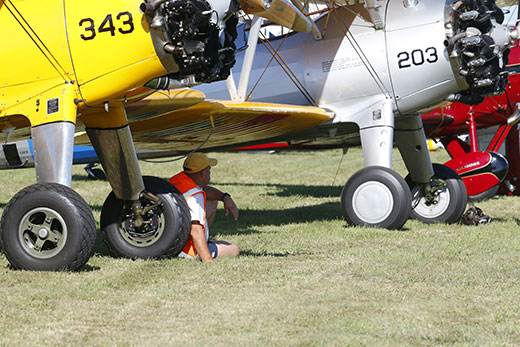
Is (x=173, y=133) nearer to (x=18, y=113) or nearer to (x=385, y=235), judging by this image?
(x=385, y=235)

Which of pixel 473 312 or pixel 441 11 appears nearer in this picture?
pixel 473 312

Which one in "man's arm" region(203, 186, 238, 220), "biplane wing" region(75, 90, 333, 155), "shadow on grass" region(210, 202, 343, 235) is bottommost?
"shadow on grass" region(210, 202, 343, 235)

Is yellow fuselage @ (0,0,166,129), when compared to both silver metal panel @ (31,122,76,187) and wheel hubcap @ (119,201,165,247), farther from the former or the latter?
wheel hubcap @ (119,201,165,247)

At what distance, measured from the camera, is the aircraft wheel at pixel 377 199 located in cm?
769

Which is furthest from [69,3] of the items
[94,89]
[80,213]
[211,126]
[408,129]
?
[408,129]

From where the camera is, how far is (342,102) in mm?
8742

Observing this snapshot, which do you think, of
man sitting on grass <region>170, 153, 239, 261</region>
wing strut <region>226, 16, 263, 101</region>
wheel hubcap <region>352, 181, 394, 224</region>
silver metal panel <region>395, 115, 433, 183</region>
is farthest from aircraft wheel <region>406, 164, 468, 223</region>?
man sitting on grass <region>170, 153, 239, 261</region>

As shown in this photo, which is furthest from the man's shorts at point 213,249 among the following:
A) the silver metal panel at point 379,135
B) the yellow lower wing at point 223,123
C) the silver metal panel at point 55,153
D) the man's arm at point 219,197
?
the silver metal panel at point 379,135

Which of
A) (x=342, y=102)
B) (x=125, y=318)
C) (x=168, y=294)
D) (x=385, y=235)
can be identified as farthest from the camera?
(x=342, y=102)

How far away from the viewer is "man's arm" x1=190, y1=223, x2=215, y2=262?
553 cm

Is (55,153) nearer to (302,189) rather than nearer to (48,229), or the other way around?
(48,229)

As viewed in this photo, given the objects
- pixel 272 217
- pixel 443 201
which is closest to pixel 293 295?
pixel 443 201

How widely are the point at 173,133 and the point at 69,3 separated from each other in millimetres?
3530

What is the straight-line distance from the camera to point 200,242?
5.62 meters
